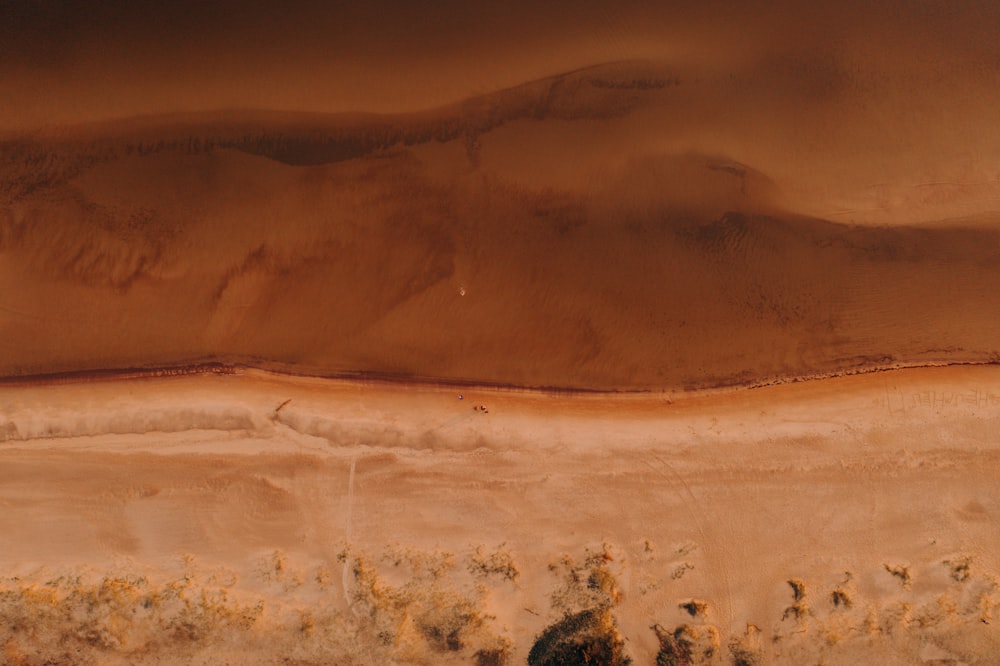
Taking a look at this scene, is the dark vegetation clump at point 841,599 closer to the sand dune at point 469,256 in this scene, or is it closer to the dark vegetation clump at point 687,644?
the dark vegetation clump at point 687,644

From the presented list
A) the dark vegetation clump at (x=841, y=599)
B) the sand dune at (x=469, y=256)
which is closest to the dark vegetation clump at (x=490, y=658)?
the sand dune at (x=469, y=256)

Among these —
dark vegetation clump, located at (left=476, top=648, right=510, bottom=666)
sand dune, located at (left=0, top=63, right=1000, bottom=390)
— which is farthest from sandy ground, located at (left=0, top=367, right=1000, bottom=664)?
sand dune, located at (left=0, top=63, right=1000, bottom=390)

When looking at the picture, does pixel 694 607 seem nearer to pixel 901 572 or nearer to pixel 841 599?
pixel 841 599

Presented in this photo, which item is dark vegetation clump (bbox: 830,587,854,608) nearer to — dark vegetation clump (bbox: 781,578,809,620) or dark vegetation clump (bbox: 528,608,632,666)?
dark vegetation clump (bbox: 781,578,809,620)

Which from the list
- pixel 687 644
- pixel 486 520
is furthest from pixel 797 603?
pixel 486 520

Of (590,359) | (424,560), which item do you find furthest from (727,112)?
(424,560)

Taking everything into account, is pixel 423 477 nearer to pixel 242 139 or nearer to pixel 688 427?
pixel 688 427
